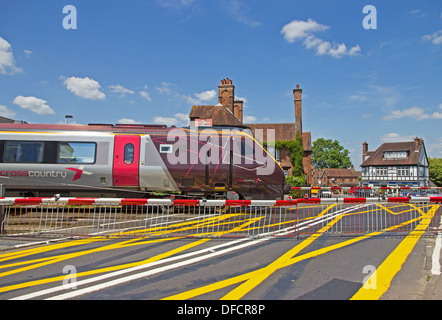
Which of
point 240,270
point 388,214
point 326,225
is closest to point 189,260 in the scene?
point 240,270

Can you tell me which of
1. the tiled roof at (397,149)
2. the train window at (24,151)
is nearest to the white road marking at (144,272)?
the train window at (24,151)

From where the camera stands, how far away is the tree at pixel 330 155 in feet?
329

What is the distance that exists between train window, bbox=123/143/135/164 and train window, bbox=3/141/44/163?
3188mm

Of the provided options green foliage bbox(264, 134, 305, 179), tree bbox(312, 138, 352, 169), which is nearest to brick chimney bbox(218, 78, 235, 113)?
green foliage bbox(264, 134, 305, 179)

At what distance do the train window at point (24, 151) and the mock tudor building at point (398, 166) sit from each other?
206 feet

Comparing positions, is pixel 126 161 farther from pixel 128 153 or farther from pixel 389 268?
pixel 389 268

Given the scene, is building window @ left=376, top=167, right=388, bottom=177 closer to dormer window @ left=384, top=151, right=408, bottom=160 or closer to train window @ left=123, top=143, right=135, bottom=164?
dormer window @ left=384, top=151, right=408, bottom=160

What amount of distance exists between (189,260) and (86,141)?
324 inches

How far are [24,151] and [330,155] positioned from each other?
100 m

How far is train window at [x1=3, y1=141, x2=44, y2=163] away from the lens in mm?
11383

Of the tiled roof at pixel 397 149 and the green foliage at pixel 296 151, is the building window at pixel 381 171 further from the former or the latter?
the green foliage at pixel 296 151

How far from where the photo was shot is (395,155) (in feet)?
209
